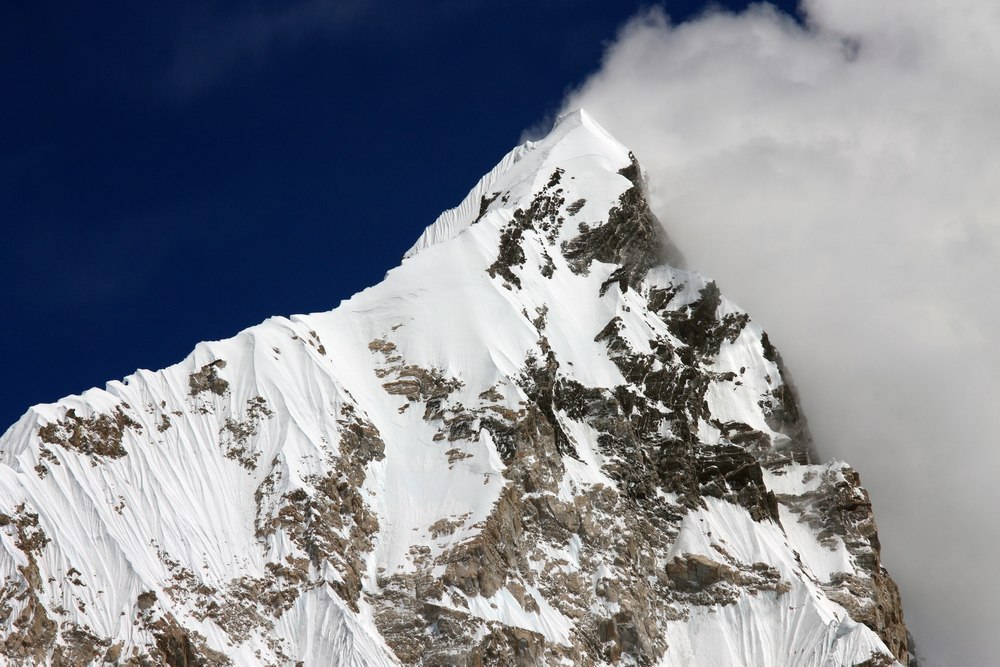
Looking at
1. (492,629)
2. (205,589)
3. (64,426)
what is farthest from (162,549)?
(492,629)

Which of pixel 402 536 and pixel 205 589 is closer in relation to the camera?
pixel 205 589

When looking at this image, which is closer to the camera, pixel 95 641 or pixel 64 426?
pixel 95 641

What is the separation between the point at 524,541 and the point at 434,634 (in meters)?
19.5

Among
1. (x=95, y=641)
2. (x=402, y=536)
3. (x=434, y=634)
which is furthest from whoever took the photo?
(x=402, y=536)

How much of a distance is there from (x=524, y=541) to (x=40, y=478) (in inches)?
2119

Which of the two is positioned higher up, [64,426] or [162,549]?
[64,426]

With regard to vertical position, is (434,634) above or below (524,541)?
below

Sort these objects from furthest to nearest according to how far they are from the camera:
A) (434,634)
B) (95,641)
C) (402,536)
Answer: (402,536), (434,634), (95,641)

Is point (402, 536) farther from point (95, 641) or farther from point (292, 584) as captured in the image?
point (95, 641)

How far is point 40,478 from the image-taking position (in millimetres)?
187000

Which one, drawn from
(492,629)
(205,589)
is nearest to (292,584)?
(205,589)

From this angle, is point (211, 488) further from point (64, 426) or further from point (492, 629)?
point (492, 629)

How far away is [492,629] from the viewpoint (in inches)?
7298

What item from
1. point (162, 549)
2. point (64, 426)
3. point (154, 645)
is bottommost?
point (154, 645)
